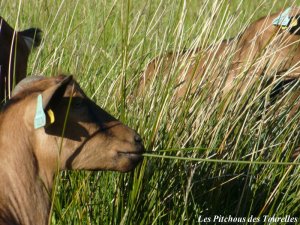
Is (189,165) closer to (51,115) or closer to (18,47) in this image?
(51,115)

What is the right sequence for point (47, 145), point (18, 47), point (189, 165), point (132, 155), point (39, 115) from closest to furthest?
point (39, 115) < point (47, 145) < point (132, 155) < point (189, 165) < point (18, 47)

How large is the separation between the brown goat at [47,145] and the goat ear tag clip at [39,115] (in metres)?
0.05

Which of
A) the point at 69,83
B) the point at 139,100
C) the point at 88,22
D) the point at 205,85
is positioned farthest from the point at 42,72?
the point at 88,22

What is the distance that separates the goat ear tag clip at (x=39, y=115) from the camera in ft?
14.3

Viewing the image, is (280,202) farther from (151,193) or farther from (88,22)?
(88,22)

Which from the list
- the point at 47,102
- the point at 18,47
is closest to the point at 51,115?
the point at 47,102

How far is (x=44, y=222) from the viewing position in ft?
15.4

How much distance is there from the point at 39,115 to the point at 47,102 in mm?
77

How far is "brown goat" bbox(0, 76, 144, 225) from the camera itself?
4566 millimetres

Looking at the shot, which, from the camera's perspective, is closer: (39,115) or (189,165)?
(39,115)

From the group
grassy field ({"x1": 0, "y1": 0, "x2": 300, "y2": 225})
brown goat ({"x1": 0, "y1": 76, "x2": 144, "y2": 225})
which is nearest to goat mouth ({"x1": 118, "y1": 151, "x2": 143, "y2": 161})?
brown goat ({"x1": 0, "y1": 76, "x2": 144, "y2": 225})

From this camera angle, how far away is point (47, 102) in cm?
439

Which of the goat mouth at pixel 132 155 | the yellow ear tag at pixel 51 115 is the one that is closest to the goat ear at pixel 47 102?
the yellow ear tag at pixel 51 115

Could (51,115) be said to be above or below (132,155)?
above
